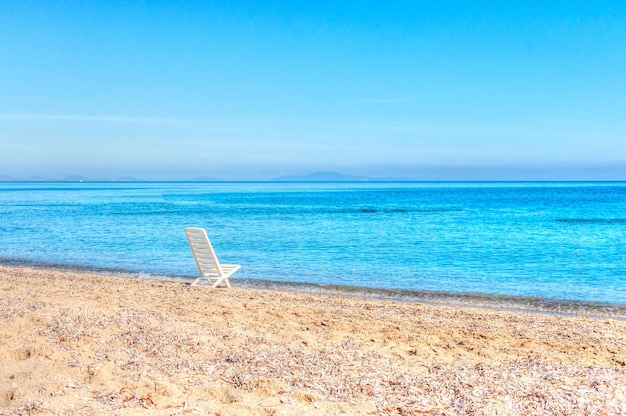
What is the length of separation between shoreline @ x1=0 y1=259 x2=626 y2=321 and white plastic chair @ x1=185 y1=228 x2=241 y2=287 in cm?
104

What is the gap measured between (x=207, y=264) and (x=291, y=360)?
6.01 m

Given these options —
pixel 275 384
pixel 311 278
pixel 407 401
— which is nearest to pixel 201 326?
pixel 275 384

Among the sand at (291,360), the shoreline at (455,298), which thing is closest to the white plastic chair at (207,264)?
the shoreline at (455,298)

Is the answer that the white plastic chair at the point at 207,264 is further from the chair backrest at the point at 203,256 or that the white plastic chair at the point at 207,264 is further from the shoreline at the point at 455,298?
the shoreline at the point at 455,298

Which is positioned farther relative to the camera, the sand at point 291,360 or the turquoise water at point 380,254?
the turquoise water at point 380,254

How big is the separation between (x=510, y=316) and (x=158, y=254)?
1163cm

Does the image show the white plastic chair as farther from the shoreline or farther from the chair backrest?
Answer: the shoreline

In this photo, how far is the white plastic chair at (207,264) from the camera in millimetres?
10328

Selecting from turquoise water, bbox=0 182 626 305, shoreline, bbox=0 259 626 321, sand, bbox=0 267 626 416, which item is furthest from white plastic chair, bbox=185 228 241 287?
sand, bbox=0 267 626 416

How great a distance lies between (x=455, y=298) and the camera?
10.3 m

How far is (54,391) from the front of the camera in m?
4.09

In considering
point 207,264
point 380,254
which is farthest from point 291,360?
point 380,254

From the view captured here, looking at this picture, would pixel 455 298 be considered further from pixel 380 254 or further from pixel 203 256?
pixel 380 254

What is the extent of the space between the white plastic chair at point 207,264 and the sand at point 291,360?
8.15ft
